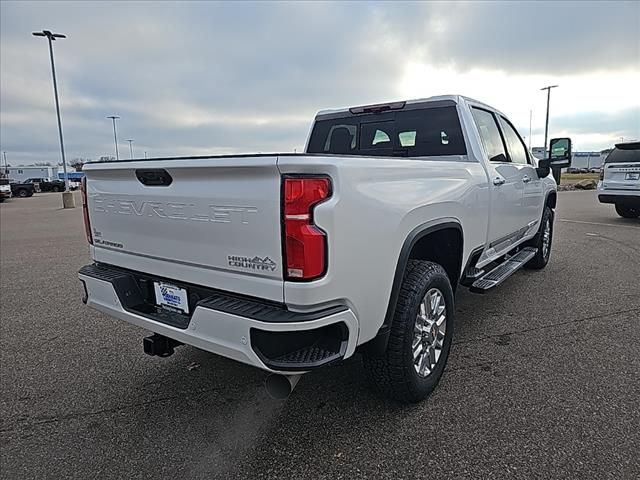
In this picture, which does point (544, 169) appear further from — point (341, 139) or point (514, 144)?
point (341, 139)

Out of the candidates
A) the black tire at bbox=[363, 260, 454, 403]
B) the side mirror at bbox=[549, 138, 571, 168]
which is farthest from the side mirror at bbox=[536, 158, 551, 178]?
the black tire at bbox=[363, 260, 454, 403]

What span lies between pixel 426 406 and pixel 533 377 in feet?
2.83

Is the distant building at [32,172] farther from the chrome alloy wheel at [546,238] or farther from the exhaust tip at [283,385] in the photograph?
the exhaust tip at [283,385]

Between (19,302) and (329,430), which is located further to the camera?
(19,302)

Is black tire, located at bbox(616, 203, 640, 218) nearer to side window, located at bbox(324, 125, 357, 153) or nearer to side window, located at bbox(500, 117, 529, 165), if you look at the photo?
side window, located at bbox(500, 117, 529, 165)

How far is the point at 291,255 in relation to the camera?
2.03 metres

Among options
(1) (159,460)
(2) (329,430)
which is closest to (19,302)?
(1) (159,460)

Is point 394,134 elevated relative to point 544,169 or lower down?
elevated

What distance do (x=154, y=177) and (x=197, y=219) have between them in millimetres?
438

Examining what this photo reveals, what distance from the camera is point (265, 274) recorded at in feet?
6.94

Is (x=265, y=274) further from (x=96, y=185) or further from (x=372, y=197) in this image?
(x=96, y=185)

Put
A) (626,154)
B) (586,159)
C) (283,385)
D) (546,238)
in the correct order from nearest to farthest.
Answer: (283,385) < (546,238) < (626,154) < (586,159)

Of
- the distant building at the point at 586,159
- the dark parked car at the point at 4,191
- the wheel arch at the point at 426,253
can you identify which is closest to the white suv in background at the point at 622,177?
the wheel arch at the point at 426,253

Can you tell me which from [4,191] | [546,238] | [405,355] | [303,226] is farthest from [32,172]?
[303,226]
